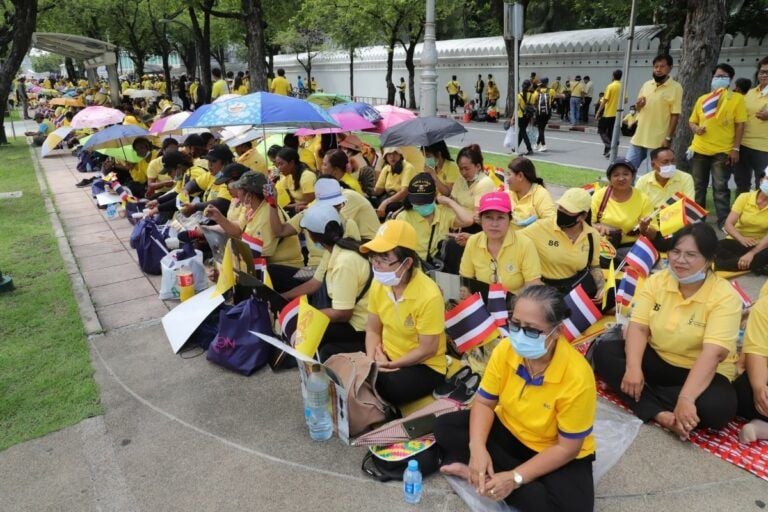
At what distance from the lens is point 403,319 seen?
11.9ft

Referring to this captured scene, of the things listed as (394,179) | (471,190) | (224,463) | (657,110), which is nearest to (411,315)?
(224,463)

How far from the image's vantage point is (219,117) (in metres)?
5.98

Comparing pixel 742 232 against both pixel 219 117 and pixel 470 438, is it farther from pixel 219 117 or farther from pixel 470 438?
pixel 219 117

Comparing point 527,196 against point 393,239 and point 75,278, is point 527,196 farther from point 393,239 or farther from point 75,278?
point 75,278

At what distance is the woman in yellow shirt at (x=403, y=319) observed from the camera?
350 cm

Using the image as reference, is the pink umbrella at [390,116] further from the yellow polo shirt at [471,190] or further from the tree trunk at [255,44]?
the tree trunk at [255,44]

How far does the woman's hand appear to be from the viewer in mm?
3688

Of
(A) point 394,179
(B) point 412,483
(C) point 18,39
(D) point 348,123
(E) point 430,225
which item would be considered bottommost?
(B) point 412,483

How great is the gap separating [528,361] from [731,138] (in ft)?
20.4

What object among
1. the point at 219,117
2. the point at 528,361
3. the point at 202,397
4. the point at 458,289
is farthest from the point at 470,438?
the point at 219,117

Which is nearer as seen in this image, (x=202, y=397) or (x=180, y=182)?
(x=202, y=397)

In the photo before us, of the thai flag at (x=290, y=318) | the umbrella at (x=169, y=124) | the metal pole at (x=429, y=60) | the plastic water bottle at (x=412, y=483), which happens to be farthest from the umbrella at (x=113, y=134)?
the plastic water bottle at (x=412, y=483)

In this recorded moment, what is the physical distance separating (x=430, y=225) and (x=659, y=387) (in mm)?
2534

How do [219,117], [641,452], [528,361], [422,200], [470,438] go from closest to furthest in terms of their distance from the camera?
[528,361] → [470,438] → [641,452] → [422,200] → [219,117]
